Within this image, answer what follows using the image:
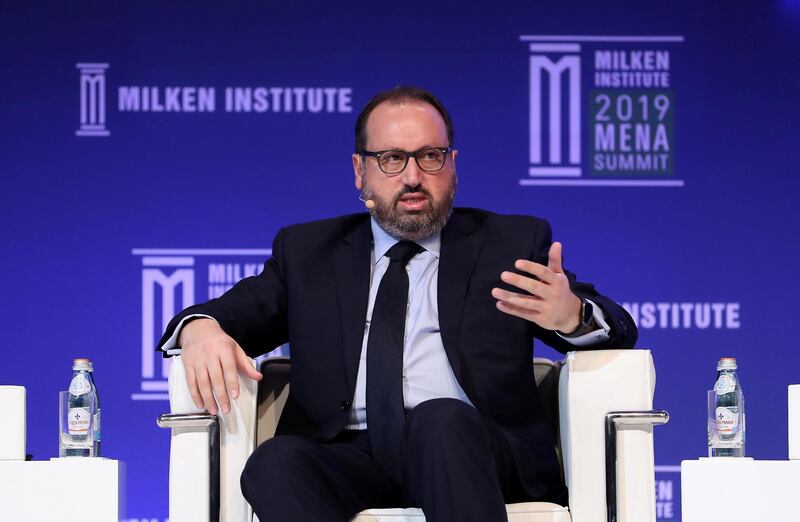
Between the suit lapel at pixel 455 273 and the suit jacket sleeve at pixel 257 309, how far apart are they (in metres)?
0.41

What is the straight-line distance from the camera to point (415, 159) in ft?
9.68

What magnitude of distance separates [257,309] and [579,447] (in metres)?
0.84

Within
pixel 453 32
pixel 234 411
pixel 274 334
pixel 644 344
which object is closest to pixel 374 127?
pixel 274 334

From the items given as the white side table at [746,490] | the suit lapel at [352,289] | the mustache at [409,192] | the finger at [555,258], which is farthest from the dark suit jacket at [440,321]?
the white side table at [746,490]

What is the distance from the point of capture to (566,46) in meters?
4.37

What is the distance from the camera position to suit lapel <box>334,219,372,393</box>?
9.13 feet

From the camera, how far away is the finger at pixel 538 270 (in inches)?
93.4

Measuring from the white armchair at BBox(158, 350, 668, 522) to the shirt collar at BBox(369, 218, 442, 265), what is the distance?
1.66 feet

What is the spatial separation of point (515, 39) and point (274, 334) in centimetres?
192

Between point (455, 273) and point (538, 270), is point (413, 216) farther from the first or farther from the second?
point (538, 270)

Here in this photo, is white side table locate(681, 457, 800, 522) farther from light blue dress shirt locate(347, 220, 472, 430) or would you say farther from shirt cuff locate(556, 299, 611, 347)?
light blue dress shirt locate(347, 220, 472, 430)

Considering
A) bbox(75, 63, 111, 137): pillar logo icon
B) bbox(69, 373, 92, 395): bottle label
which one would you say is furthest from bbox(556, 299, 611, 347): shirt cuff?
bbox(75, 63, 111, 137): pillar logo icon

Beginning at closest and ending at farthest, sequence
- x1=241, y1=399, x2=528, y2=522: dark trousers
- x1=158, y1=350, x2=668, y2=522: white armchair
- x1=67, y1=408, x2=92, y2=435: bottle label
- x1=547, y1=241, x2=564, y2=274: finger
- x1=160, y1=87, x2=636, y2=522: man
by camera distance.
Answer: x1=241, y1=399, x2=528, y2=522: dark trousers < x1=160, y1=87, x2=636, y2=522: man < x1=547, y1=241, x2=564, y2=274: finger < x1=158, y1=350, x2=668, y2=522: white armchair < x1=67, y1=408, x2=92, y2=435: bottle label

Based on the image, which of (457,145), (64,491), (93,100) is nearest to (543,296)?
(64,491)
